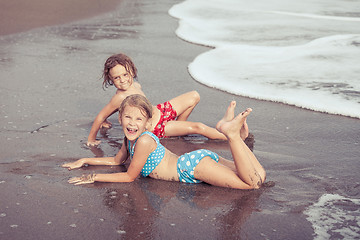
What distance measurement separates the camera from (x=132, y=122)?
3.96 m

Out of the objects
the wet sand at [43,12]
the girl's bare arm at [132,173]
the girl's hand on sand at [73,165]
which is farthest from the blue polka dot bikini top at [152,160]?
the wet sand at [43,12]

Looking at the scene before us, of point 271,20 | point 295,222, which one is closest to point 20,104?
point 295,222

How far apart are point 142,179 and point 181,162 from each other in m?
0.35

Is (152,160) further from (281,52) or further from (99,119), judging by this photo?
(281,52)

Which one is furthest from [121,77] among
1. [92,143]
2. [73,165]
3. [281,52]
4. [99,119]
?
[281,52]

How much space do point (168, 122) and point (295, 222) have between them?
201 centimetres

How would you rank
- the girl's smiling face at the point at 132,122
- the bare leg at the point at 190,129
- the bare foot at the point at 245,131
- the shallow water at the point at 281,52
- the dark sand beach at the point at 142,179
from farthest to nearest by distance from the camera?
the shallow water at the point at 281,52 < the bare leg at the point at 190,129 < the bare foot at the point at 245,131 < the girl's smiling face at the point at 132,122 < the dark sand beach at the point at 142,179

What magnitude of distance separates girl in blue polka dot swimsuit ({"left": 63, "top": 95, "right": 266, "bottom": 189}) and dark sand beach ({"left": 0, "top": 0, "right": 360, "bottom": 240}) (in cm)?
8

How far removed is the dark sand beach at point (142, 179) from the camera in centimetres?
318

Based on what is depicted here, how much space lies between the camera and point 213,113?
572 cm

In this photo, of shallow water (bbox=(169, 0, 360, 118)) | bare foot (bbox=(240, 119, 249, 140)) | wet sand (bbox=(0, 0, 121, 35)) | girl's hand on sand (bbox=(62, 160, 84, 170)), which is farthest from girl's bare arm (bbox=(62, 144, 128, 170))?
wet sand (bbox=(0, 0, 121, 35))

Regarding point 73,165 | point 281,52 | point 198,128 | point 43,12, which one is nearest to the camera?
point 73,165

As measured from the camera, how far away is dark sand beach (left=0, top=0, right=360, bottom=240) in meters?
3.18

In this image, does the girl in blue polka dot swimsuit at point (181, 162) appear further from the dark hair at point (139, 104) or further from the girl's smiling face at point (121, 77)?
the girl's smiling face at point (121, 77)
